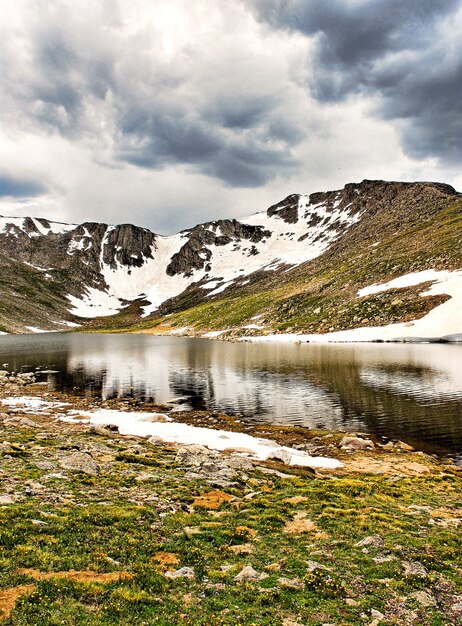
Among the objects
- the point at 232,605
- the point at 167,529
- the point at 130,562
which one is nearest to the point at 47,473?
the point at 167,529

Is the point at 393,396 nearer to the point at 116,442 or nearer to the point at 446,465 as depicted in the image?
the point at 446,465

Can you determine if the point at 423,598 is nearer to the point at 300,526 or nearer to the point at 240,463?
the point at 300,526

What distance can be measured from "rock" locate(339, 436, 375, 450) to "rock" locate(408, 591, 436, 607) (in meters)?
24.1

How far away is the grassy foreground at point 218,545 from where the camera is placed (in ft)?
37.6

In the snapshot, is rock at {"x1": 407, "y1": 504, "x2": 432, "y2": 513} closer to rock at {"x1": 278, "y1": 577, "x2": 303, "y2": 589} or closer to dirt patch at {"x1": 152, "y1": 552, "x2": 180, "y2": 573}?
rock at {"x1": 278, "y1": 577, "x2": 303, "y2": 589}

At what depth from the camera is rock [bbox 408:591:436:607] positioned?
12.4 m

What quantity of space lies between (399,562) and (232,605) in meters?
7.13

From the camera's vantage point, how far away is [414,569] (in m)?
14.5

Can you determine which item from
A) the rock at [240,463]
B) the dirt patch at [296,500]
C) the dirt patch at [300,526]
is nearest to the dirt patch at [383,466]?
the rock at [240,463]

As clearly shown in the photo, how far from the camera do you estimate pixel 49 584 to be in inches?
459

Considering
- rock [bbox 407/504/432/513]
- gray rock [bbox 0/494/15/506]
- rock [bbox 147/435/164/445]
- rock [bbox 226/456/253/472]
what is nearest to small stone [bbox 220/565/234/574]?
gray rock [bbox 0/494/15/506]

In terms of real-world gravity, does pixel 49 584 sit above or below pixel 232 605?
above

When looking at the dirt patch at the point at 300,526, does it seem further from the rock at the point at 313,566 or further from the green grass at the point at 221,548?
the rock at the point at 313,566

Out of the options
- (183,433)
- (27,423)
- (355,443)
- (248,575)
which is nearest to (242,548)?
(248,575)
